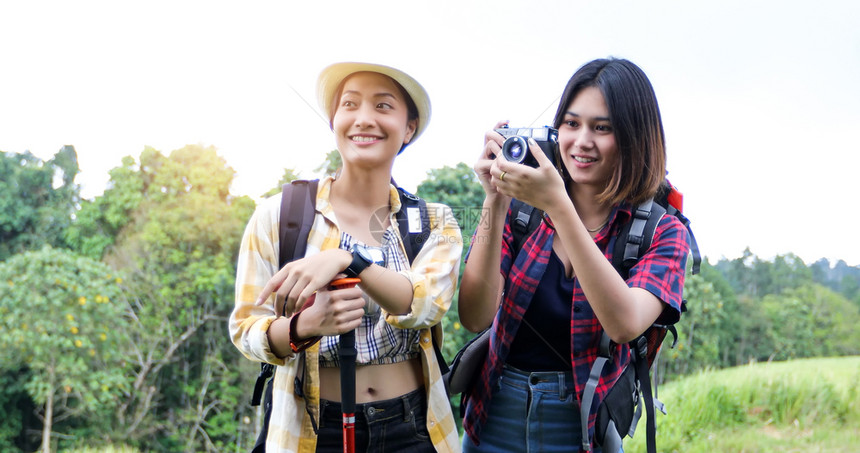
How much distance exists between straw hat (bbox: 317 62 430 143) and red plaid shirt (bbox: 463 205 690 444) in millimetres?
→ 479

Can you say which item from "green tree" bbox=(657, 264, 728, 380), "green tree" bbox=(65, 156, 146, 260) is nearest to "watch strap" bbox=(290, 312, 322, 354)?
"green tree" bbox=(657, 264, 728, 380)

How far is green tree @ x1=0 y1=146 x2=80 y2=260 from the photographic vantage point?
40.8 ft

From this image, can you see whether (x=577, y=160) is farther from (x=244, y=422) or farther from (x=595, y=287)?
(x=244, y=422)

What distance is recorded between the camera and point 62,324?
941 centimetres

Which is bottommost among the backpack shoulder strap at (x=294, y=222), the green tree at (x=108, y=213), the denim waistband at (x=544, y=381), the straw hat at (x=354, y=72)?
the denim waistband at (x=544, y=381)

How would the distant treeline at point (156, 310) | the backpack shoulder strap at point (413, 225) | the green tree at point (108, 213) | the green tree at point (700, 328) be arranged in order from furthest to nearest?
the green tree at point (108, 213)
the green tree at point (700, 328)
the distant treeline at point (156, 310)
the backpack shoulder strap at point (413, 225)

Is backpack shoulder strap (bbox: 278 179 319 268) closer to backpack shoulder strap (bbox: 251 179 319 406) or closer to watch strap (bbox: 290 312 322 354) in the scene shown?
backpack shoulder strap (bbox: 251 179 319 406)

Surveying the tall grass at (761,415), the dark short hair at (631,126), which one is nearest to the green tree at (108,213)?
the tall grass at (761,415)

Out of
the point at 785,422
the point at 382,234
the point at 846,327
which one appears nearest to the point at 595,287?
the point at 382,234

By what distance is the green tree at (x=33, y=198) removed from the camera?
12445mm

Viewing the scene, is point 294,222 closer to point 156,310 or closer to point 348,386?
point 348,386

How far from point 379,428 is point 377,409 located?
54mm

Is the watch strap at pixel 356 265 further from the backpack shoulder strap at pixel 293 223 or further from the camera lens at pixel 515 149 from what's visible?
the camera lens at pixel 515 149

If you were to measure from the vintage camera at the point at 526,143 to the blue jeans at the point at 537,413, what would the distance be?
2.19 ft
